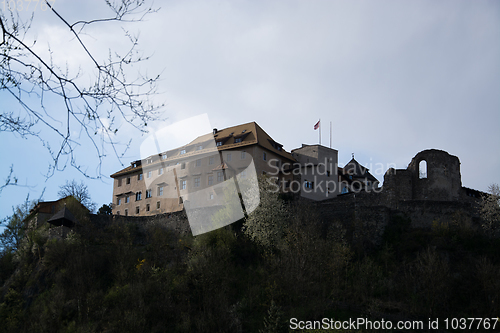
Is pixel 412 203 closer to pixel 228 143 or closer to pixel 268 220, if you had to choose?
pixel 268 220

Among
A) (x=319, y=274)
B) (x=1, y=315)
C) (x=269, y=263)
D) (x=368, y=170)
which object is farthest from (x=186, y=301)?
(x=368, y=170)

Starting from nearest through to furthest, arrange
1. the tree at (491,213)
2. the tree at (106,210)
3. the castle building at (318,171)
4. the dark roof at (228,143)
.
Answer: the tree at (491,213) → the dark roof at (228,143) → the castle building at (318,171) → the tree at (106,210)

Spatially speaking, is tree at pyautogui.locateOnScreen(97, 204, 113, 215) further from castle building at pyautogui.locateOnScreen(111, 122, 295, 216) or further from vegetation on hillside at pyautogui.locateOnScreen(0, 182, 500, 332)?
→ vegetation on hillside at pyautogui.locateOnScreen(0, 182, 500, 332)

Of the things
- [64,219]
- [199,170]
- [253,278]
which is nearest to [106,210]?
[199,170]

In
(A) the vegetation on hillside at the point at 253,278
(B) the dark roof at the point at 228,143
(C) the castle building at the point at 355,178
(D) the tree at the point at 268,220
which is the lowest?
(A) the vegetation on hillside at the point at 253,278

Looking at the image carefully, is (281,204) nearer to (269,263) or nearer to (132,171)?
(269,263)

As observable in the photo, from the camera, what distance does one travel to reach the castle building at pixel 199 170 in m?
46.1

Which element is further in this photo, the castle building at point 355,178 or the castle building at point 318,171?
the castle building at point 355,178

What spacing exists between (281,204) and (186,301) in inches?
414

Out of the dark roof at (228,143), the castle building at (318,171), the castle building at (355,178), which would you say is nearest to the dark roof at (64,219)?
the dark roof at (228,143)

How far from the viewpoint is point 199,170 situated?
48094mm

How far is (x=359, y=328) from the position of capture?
22.6m

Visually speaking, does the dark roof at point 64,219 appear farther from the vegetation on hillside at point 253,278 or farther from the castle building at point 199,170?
the castle building at point 199,170

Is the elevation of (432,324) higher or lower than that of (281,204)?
lower
